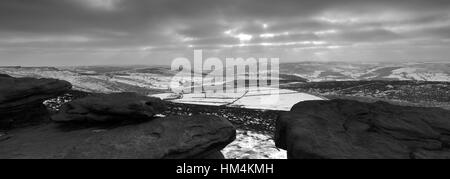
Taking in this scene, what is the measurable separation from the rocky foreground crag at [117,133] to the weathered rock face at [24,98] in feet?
0.26

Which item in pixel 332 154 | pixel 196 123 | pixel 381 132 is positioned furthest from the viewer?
pixel 196 123

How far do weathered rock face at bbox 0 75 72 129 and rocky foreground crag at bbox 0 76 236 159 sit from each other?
3.1 inches

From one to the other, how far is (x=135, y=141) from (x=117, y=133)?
1655 mm

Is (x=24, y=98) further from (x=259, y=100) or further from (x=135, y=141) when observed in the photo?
(x=259, y=100)

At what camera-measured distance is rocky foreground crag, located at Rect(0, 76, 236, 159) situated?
14.2m

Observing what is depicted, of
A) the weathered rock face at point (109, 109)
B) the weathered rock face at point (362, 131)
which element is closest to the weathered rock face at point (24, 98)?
the weathered rock face at point (109, 109)

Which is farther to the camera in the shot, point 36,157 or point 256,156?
point 256,156

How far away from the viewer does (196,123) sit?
16.9 meters

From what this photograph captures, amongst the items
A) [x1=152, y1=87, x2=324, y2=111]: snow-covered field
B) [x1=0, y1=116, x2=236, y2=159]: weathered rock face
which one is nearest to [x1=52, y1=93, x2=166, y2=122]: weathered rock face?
[x1=0, y1=116, x2=236, y2=159]: weathered rock face

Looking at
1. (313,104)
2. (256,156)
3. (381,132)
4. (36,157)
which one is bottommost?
(256,156)

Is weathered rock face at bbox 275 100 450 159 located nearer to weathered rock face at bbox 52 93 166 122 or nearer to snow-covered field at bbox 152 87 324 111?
weathered rock face at bbox 52 93 166 122
